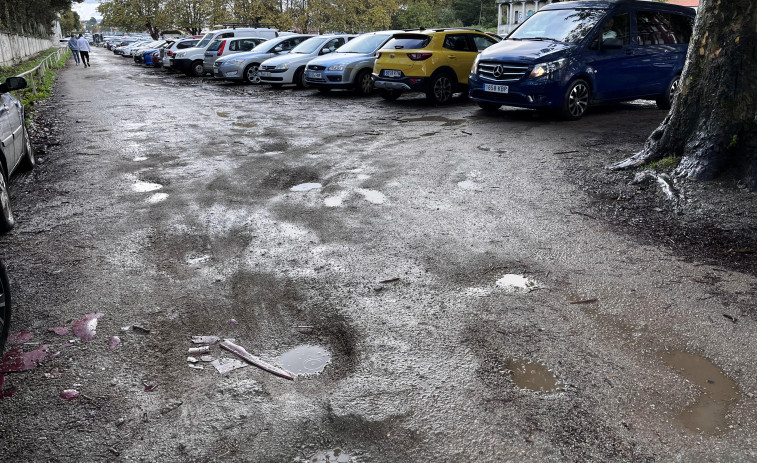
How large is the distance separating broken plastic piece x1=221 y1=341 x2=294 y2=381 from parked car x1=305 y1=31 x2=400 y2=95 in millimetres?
13259

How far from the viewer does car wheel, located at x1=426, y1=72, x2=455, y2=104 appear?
1371 cm

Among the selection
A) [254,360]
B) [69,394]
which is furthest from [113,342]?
[254,360]

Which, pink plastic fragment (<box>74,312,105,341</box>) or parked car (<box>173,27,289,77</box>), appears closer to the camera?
pink plastic fragment (<box>74,312,105,341</box>)

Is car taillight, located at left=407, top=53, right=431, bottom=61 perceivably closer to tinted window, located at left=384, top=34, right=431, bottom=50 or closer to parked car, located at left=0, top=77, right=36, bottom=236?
tinted window, located at left=384, top=34, right=431, bottom=50

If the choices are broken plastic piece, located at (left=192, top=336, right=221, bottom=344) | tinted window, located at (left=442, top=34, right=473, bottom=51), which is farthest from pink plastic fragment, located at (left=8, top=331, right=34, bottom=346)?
tinted window, located at (left=442, top=34, right=473, bottom=51)

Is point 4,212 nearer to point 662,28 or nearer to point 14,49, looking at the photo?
point 662,28

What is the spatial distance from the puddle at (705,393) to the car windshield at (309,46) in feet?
57.4

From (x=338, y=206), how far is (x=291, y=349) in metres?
2.87

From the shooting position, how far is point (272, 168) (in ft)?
26.1

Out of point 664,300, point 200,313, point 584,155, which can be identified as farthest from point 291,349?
point 584,155

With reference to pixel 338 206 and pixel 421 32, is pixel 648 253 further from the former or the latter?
pixel 421 32

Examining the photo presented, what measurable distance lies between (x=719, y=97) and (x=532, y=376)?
468 cm

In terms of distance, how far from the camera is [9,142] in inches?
256

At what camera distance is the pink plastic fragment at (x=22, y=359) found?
3311 mm
